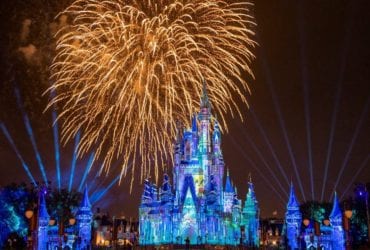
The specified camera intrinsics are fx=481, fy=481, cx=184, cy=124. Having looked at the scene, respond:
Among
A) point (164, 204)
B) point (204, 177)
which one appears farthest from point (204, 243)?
point (204, 177)

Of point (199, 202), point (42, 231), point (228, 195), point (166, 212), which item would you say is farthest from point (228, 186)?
point (42, 231)

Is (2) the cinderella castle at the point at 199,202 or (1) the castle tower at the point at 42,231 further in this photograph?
(2) the cinderella castle at the point at 199,202

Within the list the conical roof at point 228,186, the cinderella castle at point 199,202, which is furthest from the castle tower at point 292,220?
the conical roof at point 228,186

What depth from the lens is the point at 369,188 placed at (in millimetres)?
71250

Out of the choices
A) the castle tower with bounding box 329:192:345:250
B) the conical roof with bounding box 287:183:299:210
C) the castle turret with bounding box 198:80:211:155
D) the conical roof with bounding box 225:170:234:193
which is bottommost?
the castle tower with bounding box 329:192:345:250

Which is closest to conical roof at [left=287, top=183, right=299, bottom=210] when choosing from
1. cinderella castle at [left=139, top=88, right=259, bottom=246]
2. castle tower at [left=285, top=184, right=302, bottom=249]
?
castle tower at [left=285, top=184, right=302, bottom=249]

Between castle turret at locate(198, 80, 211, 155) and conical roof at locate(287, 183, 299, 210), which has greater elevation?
castle turret at locate(198, 80, 211, 155)

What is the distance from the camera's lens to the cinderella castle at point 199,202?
254 feet

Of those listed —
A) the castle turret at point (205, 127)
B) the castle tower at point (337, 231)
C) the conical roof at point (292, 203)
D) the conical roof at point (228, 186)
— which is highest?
the castle turret at point (205, 127)

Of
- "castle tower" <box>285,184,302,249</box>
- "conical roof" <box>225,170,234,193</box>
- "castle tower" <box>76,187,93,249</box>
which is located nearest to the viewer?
"castle tower" <box>76,187,93,249</box>

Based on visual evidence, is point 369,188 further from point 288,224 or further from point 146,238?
point 146,238

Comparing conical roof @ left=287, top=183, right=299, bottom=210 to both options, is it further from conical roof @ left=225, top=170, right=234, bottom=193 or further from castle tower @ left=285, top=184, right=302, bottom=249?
conical roof @ left=225, top=170, right=234, bottom=193

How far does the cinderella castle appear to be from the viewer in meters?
77.4

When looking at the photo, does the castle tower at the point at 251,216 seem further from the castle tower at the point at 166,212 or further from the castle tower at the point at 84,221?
the castle tower at the point at 84,221
